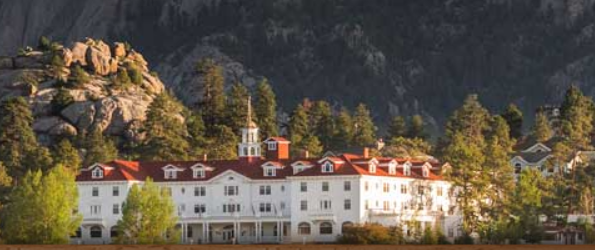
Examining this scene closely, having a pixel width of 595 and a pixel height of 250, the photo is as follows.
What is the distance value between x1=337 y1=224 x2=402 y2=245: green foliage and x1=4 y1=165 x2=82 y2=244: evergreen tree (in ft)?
86.4

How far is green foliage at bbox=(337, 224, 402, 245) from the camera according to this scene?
596ft

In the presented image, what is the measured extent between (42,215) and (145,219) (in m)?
9.80

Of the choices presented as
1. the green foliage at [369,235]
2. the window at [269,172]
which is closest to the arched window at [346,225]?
the green foliage at [369,235]

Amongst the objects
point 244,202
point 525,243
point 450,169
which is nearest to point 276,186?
point 244,202

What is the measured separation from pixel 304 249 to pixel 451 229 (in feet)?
124

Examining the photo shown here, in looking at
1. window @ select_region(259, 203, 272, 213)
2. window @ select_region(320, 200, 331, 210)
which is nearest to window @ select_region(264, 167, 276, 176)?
window @ select_region(259, 203, 272, 213)

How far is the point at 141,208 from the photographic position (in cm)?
18300

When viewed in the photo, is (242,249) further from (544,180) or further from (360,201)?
(544,180)

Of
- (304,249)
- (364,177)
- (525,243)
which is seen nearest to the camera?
(304,249)

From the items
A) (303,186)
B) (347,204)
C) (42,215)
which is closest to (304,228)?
(303,186)

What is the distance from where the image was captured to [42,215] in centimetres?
18262

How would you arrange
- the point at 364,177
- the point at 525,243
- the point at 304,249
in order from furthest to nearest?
the point at 364,177 → the point at 525,243 → the point at 304,249

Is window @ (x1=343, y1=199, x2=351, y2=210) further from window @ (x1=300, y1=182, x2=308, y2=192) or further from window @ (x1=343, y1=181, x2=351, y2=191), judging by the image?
window @ (x1=300, y1=182, x2=308, y2=192)

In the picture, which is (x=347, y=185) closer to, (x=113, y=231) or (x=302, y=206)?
(x=302, y=206)
